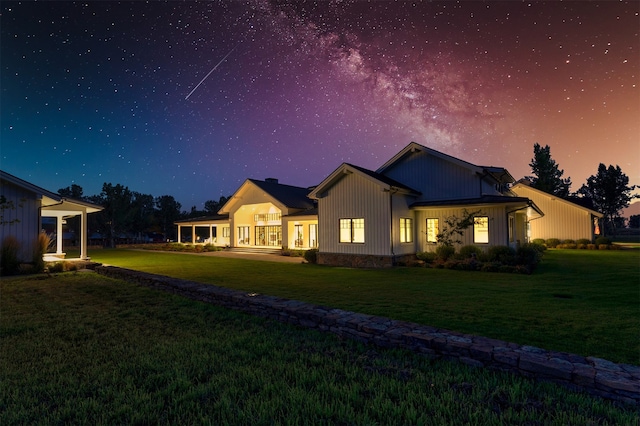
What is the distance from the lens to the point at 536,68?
12664 millimetres

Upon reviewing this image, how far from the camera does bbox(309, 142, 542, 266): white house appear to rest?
15711 millimetres

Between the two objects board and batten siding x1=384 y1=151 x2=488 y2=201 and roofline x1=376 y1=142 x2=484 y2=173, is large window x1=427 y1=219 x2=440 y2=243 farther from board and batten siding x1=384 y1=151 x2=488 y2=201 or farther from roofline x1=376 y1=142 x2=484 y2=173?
roofline x1=376 y1=142 x2=484 y2=173

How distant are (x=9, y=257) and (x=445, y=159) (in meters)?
20.9

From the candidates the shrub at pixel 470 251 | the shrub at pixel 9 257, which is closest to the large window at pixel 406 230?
the shrub at pixel 470 251

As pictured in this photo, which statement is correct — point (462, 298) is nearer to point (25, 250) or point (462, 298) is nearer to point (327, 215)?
point (327, 215)

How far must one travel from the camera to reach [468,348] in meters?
4.01

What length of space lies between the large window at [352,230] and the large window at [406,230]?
2146mm

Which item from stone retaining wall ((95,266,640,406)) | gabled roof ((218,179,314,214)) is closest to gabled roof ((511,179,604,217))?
gabled roof ((218,179,314,214))

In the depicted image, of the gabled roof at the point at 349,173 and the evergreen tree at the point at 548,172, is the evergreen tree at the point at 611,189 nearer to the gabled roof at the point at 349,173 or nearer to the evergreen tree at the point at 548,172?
the evergreen tree at the point at 548,172

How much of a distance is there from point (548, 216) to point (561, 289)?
22.2 m

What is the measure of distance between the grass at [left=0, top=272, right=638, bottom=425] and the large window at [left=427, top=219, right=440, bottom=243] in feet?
44.6

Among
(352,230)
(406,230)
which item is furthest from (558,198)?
(352,230)

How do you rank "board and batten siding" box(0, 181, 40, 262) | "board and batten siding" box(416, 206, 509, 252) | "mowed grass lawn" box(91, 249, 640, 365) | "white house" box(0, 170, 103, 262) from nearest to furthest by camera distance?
"mowed grass lawn" box(91, 249, 640, 365), "white house" box(0, 170, 103, 262), "board and batten siding" box(0, 181, 40, 262), "board and batten siding" box(416, 206, 509, 252)

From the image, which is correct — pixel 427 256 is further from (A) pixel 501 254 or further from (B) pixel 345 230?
(B) pixel 345 230
